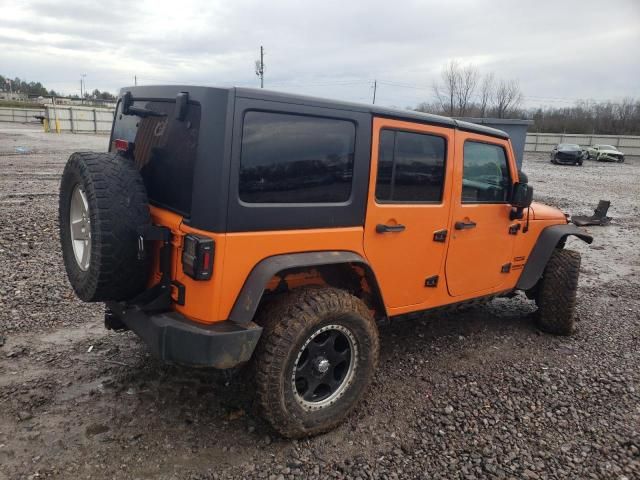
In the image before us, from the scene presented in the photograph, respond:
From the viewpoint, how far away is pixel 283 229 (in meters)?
2.64

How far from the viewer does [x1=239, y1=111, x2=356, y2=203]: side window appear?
8.19 ft

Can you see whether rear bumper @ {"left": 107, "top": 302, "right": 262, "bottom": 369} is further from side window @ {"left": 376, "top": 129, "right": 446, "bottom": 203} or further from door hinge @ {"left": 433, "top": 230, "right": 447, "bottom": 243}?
door hinge @ {"left": 433, "top": 230, "right": 447, "bottom": 243}

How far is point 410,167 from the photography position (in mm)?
3213

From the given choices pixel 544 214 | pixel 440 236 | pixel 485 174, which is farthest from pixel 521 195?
pixel 440 236

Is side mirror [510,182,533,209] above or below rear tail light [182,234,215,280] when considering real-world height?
above

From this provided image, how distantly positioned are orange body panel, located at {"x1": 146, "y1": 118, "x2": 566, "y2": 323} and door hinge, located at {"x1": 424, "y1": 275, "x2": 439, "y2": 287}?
3 cm

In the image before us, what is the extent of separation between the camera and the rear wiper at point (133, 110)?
2.83 meters

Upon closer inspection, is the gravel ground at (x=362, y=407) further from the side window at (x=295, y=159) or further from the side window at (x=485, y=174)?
the side window at (x=485, y=174)

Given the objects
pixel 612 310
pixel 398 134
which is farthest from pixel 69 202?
pixel 612 310

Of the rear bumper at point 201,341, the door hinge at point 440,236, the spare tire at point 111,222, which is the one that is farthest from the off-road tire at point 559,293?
the spare tire at point 111,222

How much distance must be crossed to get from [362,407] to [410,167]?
5.36 feet

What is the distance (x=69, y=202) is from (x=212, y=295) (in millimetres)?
1299

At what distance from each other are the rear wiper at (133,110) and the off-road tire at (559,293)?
3.65 meters

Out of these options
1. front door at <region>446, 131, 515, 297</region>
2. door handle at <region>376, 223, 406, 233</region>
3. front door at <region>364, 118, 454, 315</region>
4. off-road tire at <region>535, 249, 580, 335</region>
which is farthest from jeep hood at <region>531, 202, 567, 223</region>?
door handle at <region>376, 223, 406, 233</region>
